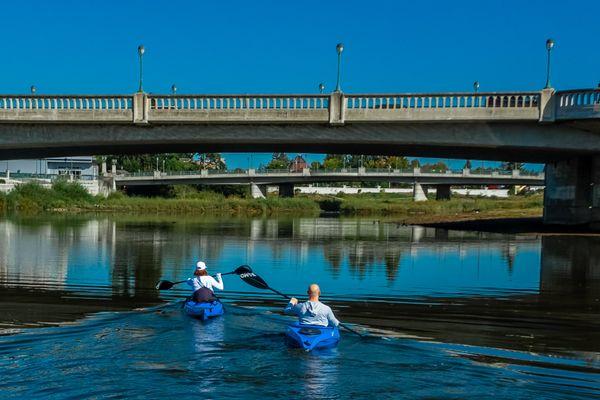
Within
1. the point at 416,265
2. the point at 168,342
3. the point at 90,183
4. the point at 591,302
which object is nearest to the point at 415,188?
the point at 90,183

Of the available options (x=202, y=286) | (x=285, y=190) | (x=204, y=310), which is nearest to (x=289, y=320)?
(x=204, y=310)

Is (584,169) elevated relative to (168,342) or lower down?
elevated

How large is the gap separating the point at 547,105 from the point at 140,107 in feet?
63.5

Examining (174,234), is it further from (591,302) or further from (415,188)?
(415,188)

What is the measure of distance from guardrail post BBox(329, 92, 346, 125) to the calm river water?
24.2ft

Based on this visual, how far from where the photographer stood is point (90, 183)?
298 feet

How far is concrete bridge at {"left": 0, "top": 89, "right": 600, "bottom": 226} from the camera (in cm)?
3119

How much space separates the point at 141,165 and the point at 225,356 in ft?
422

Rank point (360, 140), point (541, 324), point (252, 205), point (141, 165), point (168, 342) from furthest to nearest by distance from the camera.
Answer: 1. point (141, 165)
2. point (252, 205)
3. point (360, 140)
4. point (541, 324)
5. point (168, 342)

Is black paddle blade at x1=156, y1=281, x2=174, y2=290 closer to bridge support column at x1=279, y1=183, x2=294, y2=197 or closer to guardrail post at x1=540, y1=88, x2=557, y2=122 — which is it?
guardrail post at x1=540, y1=88, x2=557, y2=122

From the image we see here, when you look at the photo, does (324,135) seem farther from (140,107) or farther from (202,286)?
(202,286)

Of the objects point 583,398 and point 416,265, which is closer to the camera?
point 583,398

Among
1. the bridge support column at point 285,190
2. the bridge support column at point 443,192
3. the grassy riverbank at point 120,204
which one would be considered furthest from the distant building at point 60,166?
the bridge support column at point 443,192

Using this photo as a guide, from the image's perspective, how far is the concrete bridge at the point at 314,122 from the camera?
31188mm
